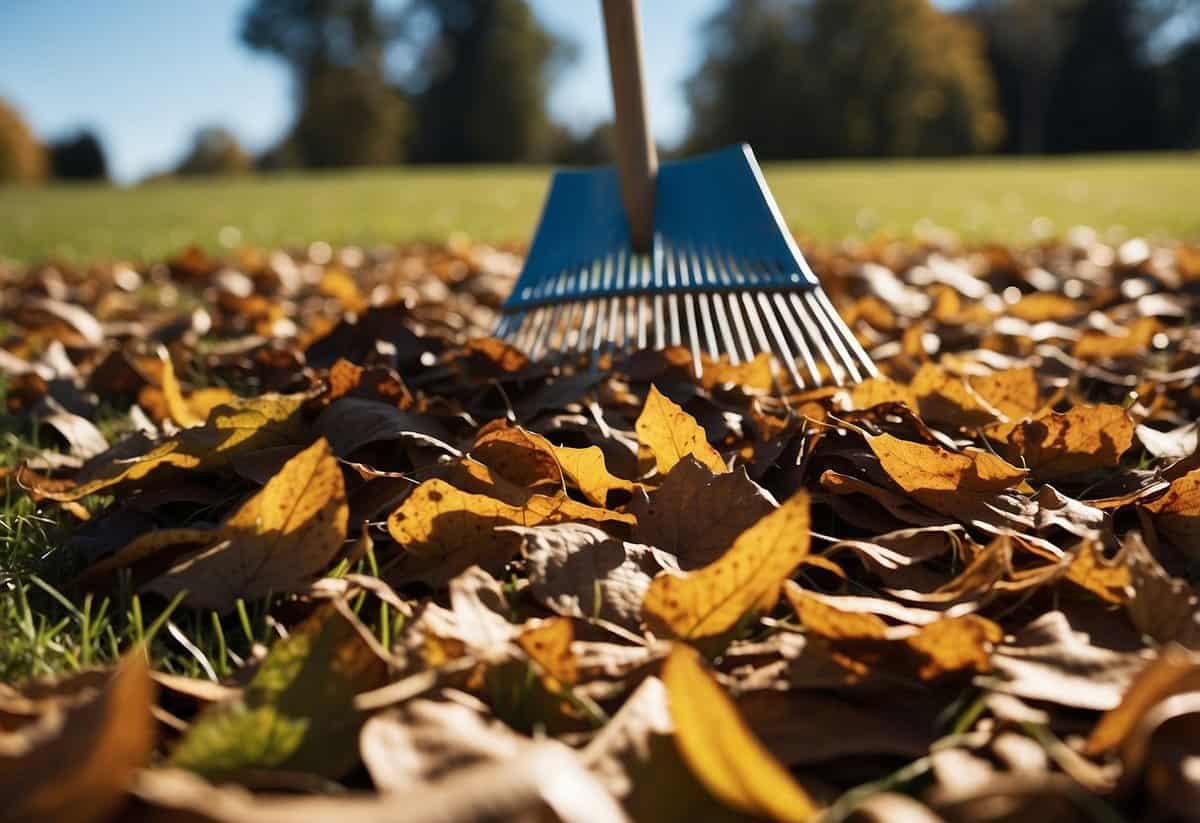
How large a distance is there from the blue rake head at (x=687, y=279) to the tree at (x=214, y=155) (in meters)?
61.3

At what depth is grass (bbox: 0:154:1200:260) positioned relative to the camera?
677 centimetres

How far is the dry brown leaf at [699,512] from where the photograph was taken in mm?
989

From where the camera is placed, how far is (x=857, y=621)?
759 mm

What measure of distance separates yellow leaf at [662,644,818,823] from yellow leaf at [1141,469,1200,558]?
671 millimetres

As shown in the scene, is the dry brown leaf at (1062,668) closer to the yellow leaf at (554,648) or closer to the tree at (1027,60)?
the yellow leaf at (554,648)

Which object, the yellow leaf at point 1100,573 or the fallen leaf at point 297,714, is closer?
the fallen leaf at point 297,714

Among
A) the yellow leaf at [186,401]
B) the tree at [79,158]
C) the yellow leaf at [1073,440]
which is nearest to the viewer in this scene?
the yellow leaf at [1073,440]

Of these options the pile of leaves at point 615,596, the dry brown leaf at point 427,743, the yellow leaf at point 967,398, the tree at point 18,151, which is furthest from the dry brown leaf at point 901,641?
the tree at point 18,151

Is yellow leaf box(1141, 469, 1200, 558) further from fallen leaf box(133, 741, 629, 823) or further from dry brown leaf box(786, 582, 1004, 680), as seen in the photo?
fallen leaf box(133, 741, 629, 823)

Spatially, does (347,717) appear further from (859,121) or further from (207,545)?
(859,121)

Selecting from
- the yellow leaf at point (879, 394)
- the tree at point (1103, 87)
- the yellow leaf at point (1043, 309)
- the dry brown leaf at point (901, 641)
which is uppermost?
the tree at point (1103, 87)

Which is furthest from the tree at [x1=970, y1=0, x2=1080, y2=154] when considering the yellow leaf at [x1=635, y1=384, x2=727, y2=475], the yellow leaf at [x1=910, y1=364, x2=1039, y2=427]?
the yellow leaf at [x1=635, y1=384, x2=727, y2=475]

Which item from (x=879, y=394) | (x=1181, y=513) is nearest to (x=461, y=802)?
(x=1181, y=513)

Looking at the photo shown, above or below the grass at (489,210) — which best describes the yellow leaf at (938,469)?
below
